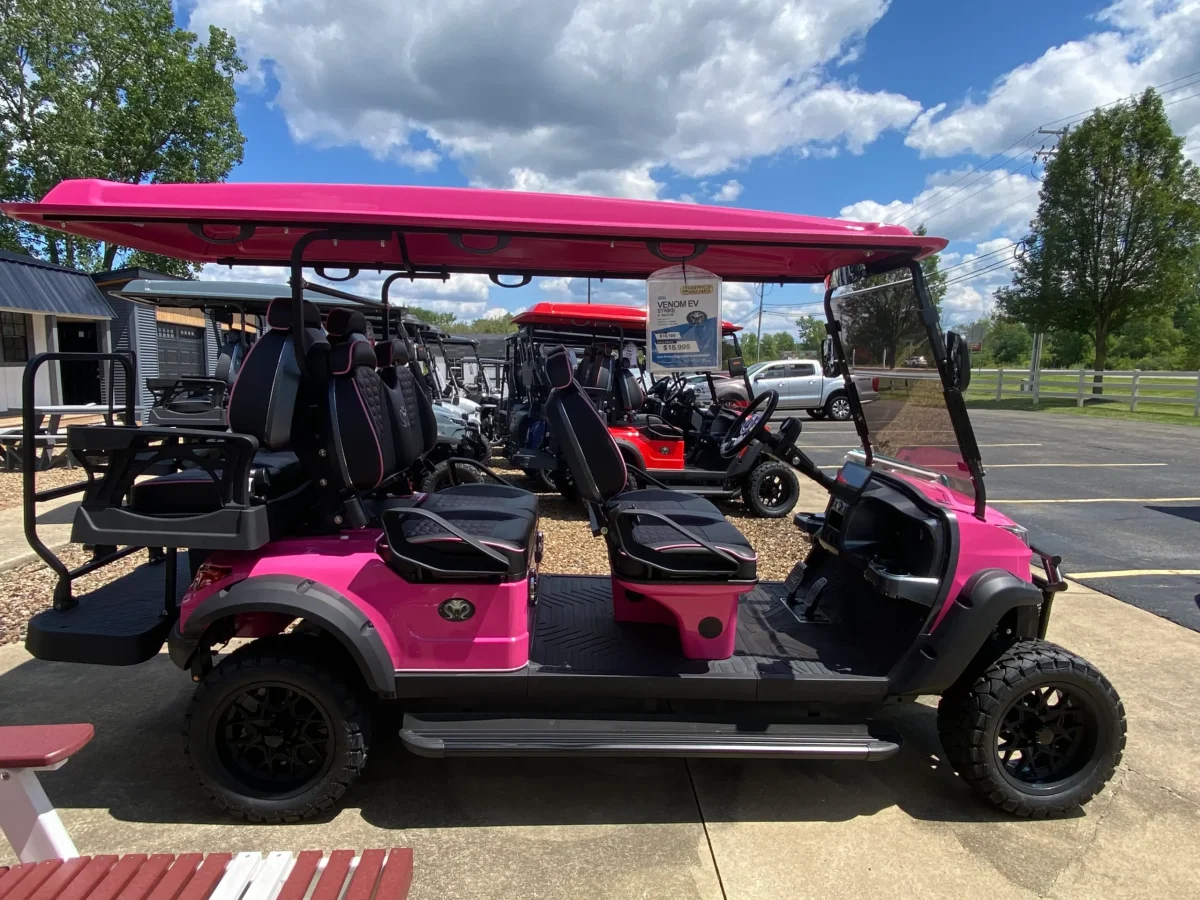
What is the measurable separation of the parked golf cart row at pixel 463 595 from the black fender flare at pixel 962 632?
0.03 feet

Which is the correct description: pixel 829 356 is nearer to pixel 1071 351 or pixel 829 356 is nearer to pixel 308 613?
pixel 308 613

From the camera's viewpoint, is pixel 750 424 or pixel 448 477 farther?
pixel 448 477

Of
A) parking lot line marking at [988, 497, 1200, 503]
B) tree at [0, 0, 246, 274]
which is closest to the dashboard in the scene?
parking lot line marking at [988, 497, 1200, 503]

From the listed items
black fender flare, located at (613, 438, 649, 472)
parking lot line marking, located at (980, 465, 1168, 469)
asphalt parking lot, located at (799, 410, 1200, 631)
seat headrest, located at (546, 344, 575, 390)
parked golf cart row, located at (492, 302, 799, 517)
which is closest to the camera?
seat headrest, located at (546, 344, 575, 390)

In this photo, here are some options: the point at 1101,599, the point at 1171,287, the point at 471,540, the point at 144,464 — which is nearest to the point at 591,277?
the point at 471,540

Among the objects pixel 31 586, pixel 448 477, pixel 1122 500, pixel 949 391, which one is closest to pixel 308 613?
pixel 949 391

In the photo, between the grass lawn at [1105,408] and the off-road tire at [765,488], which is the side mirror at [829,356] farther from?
the grass lawn at [1105,408]

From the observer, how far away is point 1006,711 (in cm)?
255

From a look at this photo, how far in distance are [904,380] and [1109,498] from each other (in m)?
6.85

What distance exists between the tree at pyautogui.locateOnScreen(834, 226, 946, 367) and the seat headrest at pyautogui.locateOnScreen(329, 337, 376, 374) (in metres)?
2.06

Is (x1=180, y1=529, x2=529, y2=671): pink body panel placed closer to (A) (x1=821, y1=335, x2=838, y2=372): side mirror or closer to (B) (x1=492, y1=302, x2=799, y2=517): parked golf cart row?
(A) (x1=821, y1=335, x2=838, y2=372): side mirror

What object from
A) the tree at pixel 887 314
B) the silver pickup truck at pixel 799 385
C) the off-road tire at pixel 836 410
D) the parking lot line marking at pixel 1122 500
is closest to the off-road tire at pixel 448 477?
the tree at pixel 887 314

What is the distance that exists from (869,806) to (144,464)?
9.34ft

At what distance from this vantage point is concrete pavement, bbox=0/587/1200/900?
2248 millimetres
